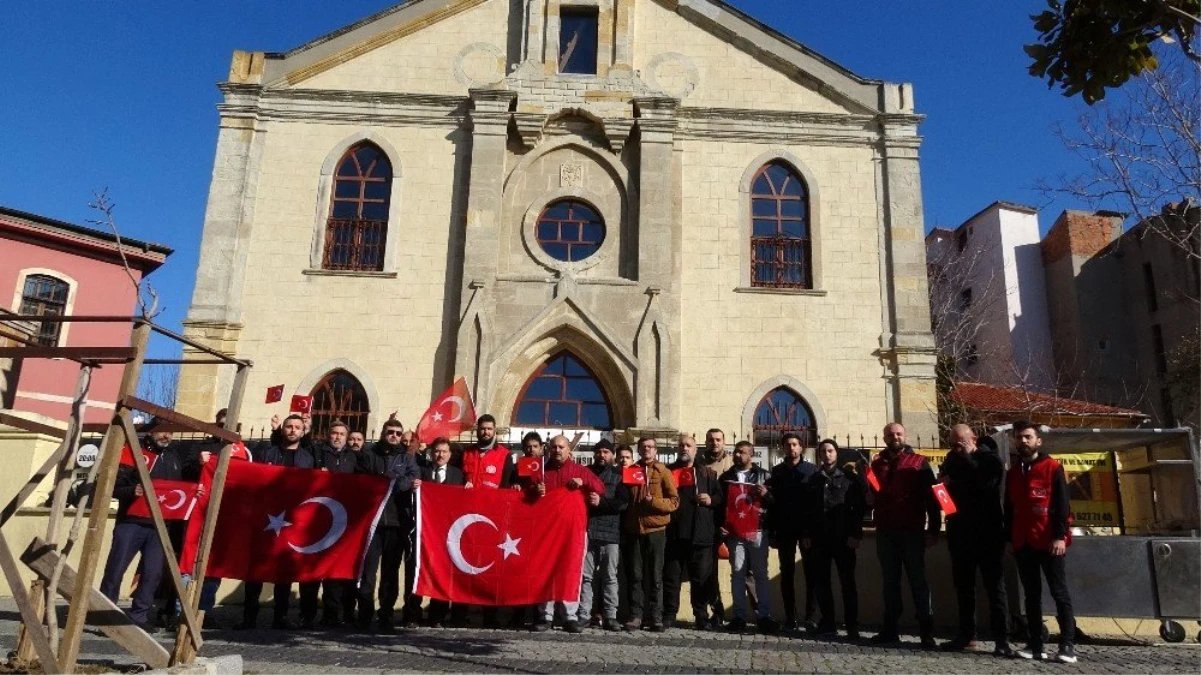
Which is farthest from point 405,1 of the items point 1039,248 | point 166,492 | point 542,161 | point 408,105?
point 1039,248

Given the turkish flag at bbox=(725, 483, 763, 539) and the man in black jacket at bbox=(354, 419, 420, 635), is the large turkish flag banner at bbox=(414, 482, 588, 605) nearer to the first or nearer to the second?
the man in black jacket at bbox=(354, 419, 420, 635)

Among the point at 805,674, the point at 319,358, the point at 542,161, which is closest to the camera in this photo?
the point at 805,674

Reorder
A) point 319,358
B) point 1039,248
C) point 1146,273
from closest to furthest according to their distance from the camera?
point 319,358, point 1146,273, point 1039,248

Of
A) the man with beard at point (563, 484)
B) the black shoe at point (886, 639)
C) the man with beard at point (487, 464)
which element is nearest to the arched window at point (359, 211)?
the man with beard at point (487, 464)

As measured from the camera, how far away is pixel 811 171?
1708cm

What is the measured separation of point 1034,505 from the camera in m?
7.32


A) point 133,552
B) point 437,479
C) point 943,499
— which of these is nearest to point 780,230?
point 943,499

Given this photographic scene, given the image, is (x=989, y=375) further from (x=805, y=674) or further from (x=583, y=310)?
(x=805, y=674)

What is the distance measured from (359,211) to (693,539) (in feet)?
34.9

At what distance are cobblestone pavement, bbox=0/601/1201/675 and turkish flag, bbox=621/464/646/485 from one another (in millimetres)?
1476

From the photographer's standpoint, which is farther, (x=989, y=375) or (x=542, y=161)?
(x=989, y=375)

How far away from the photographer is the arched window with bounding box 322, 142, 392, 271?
1633 centimetres

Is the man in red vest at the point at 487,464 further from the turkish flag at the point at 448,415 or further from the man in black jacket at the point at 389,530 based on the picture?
the turkish flag at the point at 448,415

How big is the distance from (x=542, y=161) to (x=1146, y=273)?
27.2m
